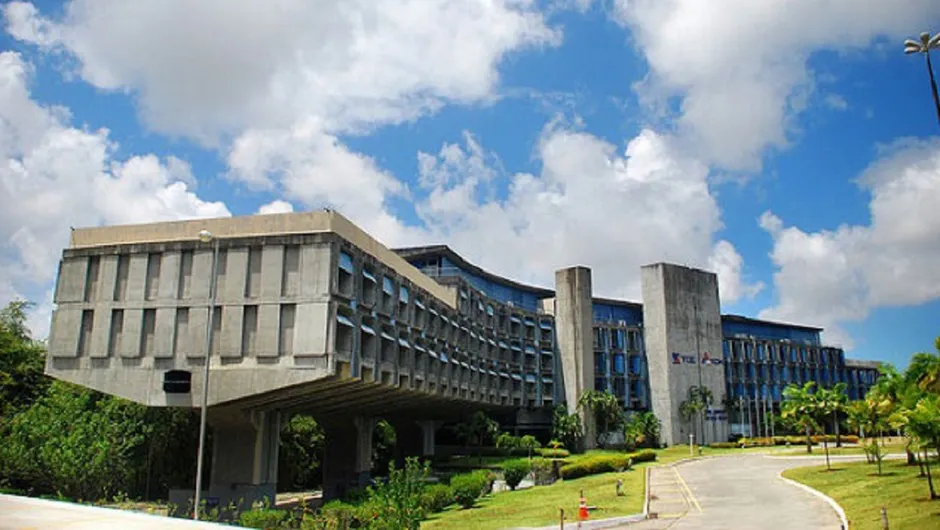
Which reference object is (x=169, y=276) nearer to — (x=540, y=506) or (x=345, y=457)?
(x=540, y=506)

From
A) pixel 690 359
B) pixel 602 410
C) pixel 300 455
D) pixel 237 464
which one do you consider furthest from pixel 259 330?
pixel 690 359

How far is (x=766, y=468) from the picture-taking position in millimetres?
54062

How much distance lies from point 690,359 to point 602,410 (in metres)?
19.1

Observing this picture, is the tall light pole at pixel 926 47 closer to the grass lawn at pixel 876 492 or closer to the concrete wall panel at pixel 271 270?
the grass lawn at pixel 876 492

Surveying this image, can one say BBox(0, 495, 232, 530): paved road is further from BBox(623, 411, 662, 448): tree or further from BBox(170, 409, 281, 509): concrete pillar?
BBox(623, 411, 662, 448): tree

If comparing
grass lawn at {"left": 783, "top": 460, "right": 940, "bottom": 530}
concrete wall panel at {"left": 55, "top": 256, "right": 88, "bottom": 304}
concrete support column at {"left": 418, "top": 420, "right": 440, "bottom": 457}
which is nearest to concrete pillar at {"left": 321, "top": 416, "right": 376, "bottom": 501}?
concrete wall panel at {"left": 55, "top": 256, "right": 88, "bottom": 304}

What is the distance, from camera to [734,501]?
36594 mm

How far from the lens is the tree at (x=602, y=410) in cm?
8850

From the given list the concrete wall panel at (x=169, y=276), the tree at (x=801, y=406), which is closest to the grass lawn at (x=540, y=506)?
the concrete wall panel at (x=169, y=276)

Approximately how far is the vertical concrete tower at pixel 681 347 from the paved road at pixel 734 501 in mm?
39916

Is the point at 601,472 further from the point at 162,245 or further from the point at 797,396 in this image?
the point at 162,245

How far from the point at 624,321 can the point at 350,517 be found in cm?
7719

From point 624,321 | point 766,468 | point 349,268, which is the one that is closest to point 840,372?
point 624,321

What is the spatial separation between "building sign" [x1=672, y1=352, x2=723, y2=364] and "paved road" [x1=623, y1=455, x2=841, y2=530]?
41500 millimetres
